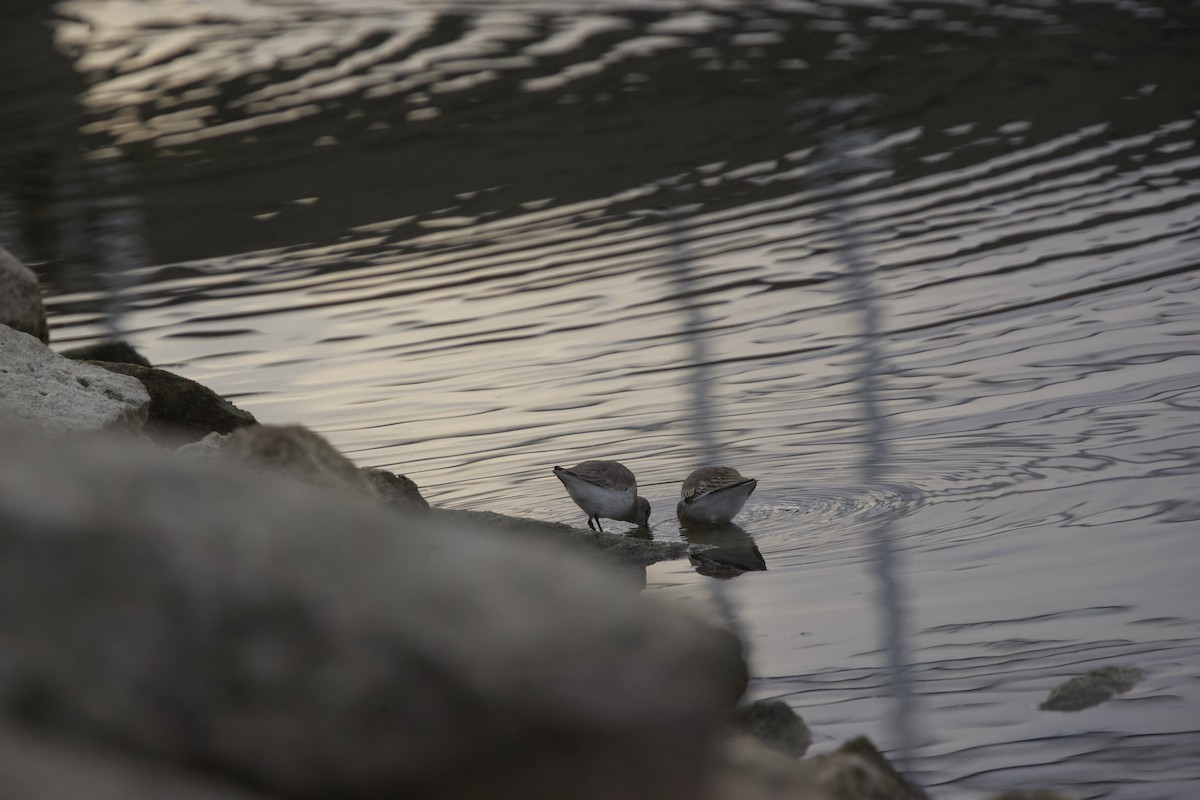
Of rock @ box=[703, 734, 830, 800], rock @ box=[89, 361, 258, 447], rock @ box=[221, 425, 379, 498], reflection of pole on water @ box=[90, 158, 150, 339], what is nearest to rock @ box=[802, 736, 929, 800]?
rock @ box=[703, 734, 830, 800]

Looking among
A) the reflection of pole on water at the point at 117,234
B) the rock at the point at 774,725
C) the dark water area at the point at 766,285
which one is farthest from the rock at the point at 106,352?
the rock at the point at 774,725

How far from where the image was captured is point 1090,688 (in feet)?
12.3

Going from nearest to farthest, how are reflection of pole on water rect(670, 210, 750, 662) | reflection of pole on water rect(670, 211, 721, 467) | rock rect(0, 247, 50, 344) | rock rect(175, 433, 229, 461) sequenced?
rock rect(175, 433, 229, 461)
reflection of pole on water rect(670, 210, 750, 662)
rock rect(0, 247, 50, 344)
reflection of pole on water rect(670, 211, 721, 467)

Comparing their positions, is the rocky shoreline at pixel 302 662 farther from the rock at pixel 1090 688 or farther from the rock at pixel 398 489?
the rock at pixel 398 489

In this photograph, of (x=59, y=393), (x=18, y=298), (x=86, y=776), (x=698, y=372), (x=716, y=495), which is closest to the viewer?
(x=86, y=776)

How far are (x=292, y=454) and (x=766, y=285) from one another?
19.5 ft

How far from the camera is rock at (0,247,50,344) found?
18.3ft

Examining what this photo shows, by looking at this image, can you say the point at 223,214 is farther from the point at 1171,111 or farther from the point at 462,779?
the point at 462,779

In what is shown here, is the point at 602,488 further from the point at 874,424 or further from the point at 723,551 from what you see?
the point at 874,424

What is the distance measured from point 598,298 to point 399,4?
11.7 m

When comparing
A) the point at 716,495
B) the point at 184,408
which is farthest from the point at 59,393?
the point at 716,495

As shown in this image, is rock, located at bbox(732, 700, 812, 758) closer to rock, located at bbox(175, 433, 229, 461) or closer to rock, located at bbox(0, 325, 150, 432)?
rock, located at bbox(175, 433, 229, 461)

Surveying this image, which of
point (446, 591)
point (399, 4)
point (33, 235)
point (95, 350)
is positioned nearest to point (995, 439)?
point (95, 350)

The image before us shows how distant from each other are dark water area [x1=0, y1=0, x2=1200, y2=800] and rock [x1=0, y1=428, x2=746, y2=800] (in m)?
1.61
